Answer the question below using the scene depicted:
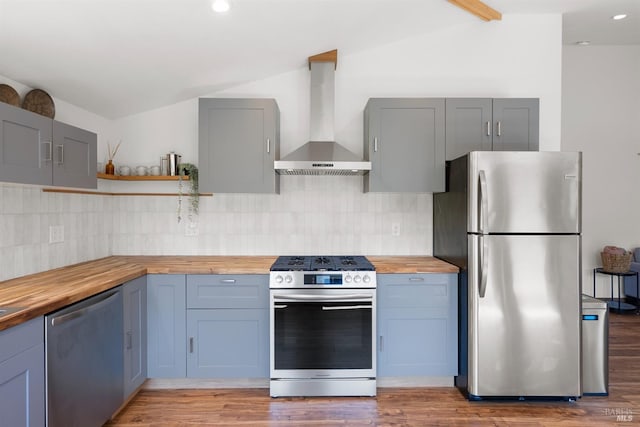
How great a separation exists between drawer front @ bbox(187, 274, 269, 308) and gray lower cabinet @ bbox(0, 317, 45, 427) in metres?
1.12

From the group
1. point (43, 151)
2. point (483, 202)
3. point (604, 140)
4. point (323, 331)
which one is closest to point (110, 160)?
point (43, 151)

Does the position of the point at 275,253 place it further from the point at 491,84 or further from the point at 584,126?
the point at 584,126

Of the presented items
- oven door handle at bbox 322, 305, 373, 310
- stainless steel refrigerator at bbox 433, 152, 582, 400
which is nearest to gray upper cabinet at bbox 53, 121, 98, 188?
oven door handle at bbox 322, 305, 373, 310

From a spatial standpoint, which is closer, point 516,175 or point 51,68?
point 51,68

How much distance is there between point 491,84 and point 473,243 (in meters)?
1.63

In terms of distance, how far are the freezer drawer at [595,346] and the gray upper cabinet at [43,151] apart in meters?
3.45

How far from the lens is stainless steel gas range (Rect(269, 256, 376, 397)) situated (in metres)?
2.64

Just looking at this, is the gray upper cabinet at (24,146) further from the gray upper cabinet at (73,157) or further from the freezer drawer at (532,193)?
the freezer drawer at (532,193)

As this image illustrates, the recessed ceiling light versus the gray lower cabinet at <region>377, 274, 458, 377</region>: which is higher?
the recessed ceiling light

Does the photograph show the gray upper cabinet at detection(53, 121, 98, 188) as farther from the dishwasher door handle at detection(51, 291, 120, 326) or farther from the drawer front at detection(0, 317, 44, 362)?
the drawer front at detection(0, 317, 44, 362)

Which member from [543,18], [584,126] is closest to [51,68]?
[543,18]

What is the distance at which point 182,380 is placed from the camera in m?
2.83

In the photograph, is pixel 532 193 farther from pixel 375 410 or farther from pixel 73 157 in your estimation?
pixel 73 157

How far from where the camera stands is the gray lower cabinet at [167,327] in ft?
8.91
